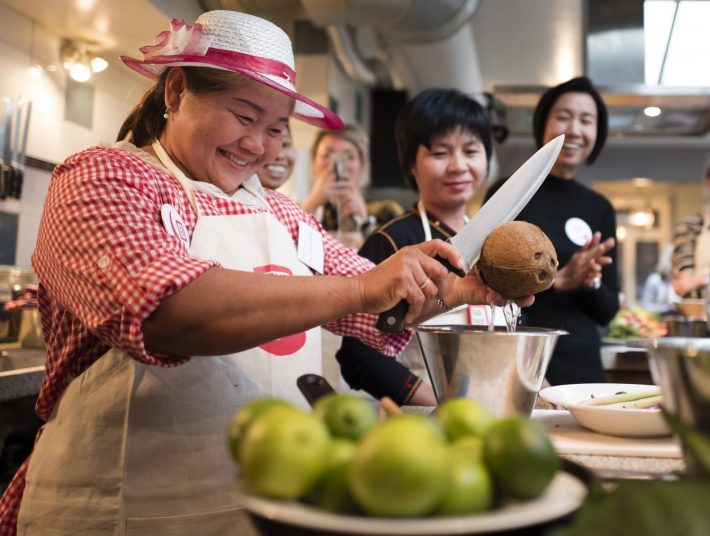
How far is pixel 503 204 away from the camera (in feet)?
4.78

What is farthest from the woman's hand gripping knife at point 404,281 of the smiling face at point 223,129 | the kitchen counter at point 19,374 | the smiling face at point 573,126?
the smiling face at point 573,126

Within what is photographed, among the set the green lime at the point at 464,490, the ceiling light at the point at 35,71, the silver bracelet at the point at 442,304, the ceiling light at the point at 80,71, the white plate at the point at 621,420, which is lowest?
the white plate at the point at 621,420

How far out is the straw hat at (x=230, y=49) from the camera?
1.52m

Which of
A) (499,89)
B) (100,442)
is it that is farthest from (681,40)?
(100,442)

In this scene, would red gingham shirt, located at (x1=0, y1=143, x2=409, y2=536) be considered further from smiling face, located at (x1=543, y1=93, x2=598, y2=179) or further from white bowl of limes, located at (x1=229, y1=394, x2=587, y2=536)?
smiling face, located at (x1=543, y1=93, x2=598, y2=179)

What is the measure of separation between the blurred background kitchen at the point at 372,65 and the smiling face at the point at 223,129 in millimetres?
302

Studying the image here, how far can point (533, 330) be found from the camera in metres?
1.29

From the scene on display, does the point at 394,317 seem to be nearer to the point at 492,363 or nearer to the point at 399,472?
the point at 492,363

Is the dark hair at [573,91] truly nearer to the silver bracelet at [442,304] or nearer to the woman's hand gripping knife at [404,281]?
the silver bracelet at [442,304]

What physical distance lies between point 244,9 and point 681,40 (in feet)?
12.2

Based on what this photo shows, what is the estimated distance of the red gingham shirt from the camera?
1169 millimetres

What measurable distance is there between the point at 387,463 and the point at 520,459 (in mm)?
136

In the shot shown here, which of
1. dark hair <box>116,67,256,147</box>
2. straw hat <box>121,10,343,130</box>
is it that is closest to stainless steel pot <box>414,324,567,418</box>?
straw hat <box>121,10,343,130</box>

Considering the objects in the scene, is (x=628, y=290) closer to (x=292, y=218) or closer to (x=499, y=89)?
(x=499, y=89)
